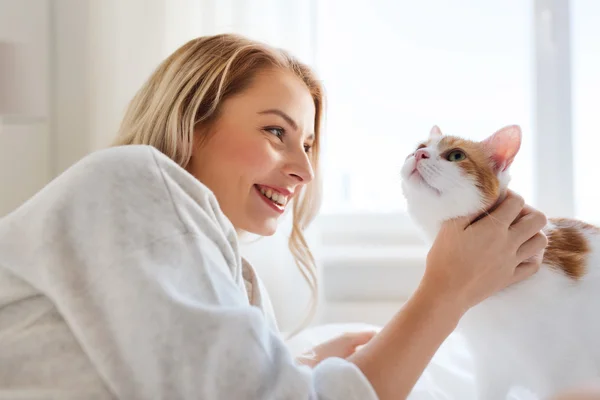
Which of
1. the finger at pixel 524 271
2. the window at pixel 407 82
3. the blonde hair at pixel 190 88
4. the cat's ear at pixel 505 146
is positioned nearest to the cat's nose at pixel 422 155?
the cat's ear at pixel 505 146

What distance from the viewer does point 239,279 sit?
76 cm

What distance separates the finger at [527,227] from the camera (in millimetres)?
833

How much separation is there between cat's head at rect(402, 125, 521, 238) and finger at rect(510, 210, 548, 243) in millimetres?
52

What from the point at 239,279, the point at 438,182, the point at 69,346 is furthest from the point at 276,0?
the point at 69,346

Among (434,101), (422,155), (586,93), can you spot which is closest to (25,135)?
(434,101)

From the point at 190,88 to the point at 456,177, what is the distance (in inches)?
20.0

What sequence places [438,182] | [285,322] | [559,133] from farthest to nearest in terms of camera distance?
[559,133] < [285,322] < [438,182]

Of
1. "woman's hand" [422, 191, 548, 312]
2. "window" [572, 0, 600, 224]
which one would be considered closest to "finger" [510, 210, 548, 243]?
"woman's hand" [422, 191, 548, 312]

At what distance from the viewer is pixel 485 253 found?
2.63ft

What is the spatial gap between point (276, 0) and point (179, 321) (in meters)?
1.49

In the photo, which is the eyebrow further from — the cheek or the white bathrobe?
the white bathrobe

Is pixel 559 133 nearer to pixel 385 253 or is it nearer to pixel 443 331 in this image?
pixel 385 253

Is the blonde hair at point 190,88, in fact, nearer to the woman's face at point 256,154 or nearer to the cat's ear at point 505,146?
the woman's face at point 256,154

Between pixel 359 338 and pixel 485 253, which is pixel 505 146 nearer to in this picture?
pixel 485 253
